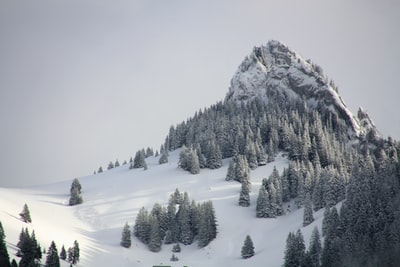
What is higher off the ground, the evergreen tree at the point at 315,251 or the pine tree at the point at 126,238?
the evergreen tree at the point at 315,251

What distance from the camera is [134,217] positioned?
373ft

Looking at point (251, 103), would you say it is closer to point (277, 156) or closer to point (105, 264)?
point (277, 156)

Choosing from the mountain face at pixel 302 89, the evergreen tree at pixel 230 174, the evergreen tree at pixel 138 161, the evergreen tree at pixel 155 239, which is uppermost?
the mountain face at pixel 302 89

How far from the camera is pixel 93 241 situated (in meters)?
100

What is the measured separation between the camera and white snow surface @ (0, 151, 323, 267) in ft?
302

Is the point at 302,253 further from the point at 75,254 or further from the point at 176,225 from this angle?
the point at 75,254

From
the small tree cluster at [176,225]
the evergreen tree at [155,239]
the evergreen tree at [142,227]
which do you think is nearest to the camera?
the evergreen tree at [155,239]

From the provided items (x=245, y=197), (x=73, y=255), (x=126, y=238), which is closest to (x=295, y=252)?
(x=73, y=255)

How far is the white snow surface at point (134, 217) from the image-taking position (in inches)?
3629

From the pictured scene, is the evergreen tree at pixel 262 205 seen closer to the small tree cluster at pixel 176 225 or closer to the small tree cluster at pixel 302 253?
the small tree cluster at pixel 176 225

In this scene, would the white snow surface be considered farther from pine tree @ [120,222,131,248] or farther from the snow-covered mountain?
pine tree @ [120,222,131,248]

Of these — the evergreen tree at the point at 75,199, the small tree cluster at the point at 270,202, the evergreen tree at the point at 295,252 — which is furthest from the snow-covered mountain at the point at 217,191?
the evergreen tree at the point at 295,252

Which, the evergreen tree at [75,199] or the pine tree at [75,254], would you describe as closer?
the pine tree at [75,254]

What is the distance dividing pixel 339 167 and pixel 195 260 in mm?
54093
